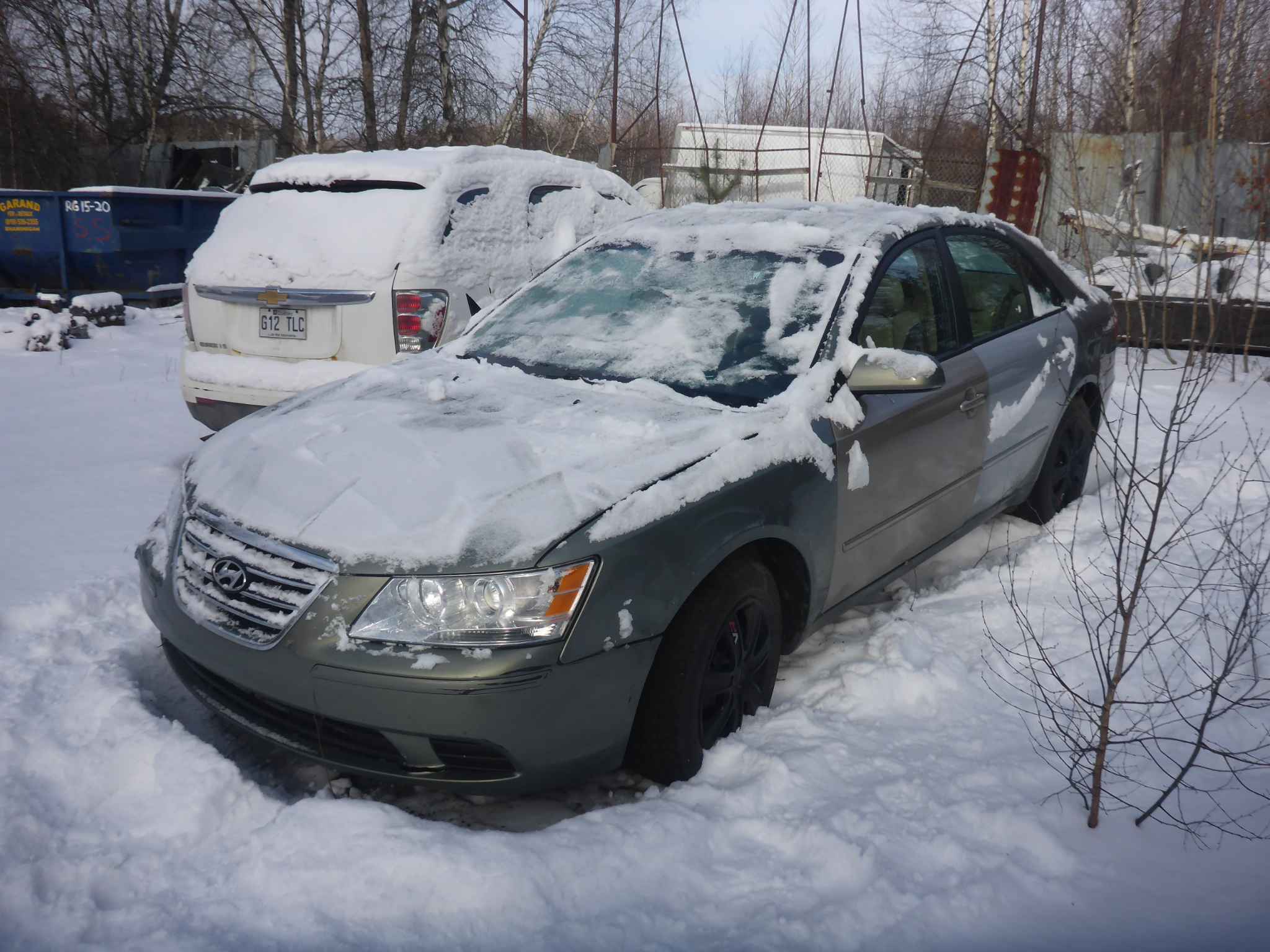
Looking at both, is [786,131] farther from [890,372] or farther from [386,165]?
[890,372]

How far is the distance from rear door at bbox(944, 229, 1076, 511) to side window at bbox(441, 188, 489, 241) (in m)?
2.45

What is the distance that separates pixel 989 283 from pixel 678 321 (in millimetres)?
1574

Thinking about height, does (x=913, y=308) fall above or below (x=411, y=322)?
above

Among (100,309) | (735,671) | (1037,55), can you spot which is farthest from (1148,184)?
(735,671)

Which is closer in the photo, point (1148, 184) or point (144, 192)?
point (144, 192)

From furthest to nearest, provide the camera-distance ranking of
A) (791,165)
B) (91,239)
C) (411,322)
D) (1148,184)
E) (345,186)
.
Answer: (791,165) → (1148,184) → (91,239) → (345,186) → (411,322)

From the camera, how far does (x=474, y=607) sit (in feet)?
7.02

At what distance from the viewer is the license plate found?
4695mm

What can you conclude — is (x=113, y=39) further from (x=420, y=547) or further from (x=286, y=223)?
(x=420, y=547)

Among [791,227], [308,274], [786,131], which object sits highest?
[786,131]

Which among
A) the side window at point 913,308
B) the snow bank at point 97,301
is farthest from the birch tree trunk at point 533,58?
the side window at point 913,308

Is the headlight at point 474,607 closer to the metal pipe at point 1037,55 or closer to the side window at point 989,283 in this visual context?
the side window at point 989,283

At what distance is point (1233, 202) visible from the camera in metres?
12.2

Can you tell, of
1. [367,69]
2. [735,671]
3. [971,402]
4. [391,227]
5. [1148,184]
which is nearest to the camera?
[735,671]
